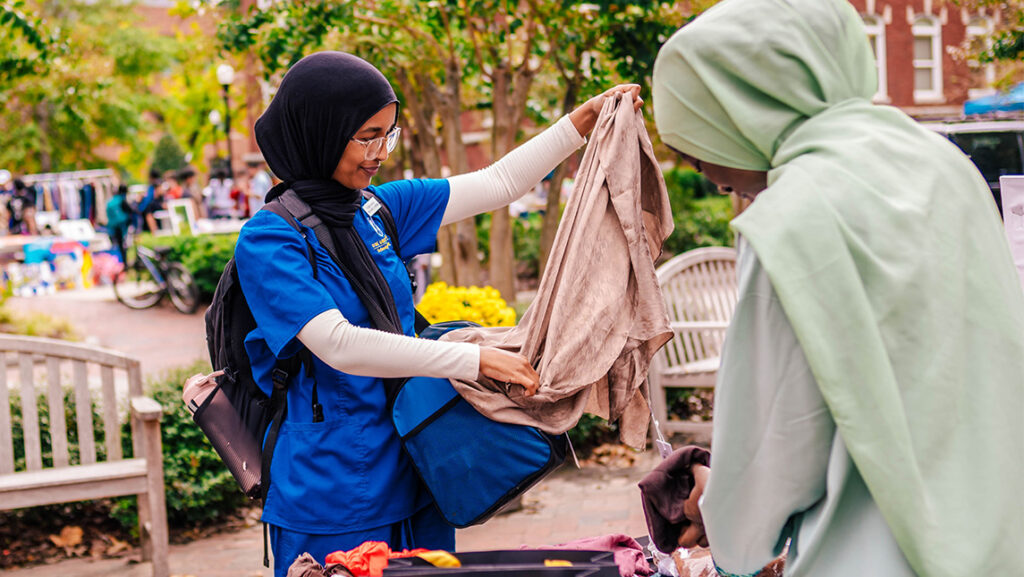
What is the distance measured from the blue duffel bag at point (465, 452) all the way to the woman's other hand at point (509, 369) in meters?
0.11

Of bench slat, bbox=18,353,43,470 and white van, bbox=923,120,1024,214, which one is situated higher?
white van, bbox=923,120,1024,214

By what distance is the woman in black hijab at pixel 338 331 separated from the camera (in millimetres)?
2236

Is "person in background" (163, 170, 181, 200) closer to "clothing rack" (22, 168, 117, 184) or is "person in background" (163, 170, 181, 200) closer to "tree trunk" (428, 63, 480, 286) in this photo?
"clothing rack" (22, 168, 117, 184)

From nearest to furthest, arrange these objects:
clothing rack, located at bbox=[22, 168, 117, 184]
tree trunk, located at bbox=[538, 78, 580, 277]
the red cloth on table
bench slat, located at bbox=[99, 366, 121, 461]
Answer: the red cloth on table
bench slat, located at bbox=[99, 366, 121, 461]
tree trunk, located at bbox=[538, 78, 580, 277]
clothing rack, located at bbox=[22, 168, 117, 184]

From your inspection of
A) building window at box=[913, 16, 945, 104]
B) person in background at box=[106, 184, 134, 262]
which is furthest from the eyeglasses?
building window at box=[913, 16, 945, 104]

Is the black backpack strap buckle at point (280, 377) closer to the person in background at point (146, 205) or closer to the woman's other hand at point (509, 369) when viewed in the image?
the woman's other hand at point (509, 369)

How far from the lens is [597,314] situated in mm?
2293

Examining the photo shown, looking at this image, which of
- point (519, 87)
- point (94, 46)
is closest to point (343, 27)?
point (519, 87)

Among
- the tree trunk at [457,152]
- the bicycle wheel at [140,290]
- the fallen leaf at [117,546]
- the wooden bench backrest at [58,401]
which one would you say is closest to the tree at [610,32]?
the tree trunk at [457,152]

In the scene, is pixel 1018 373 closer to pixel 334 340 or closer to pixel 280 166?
pixel 334 340

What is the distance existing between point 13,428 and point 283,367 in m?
3.39

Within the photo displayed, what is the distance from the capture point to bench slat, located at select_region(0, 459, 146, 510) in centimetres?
428

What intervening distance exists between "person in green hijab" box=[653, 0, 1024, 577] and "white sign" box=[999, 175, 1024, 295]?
1581 mm

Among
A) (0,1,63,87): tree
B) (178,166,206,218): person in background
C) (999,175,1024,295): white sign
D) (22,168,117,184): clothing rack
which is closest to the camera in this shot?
(999,175,1024,295): white sign
